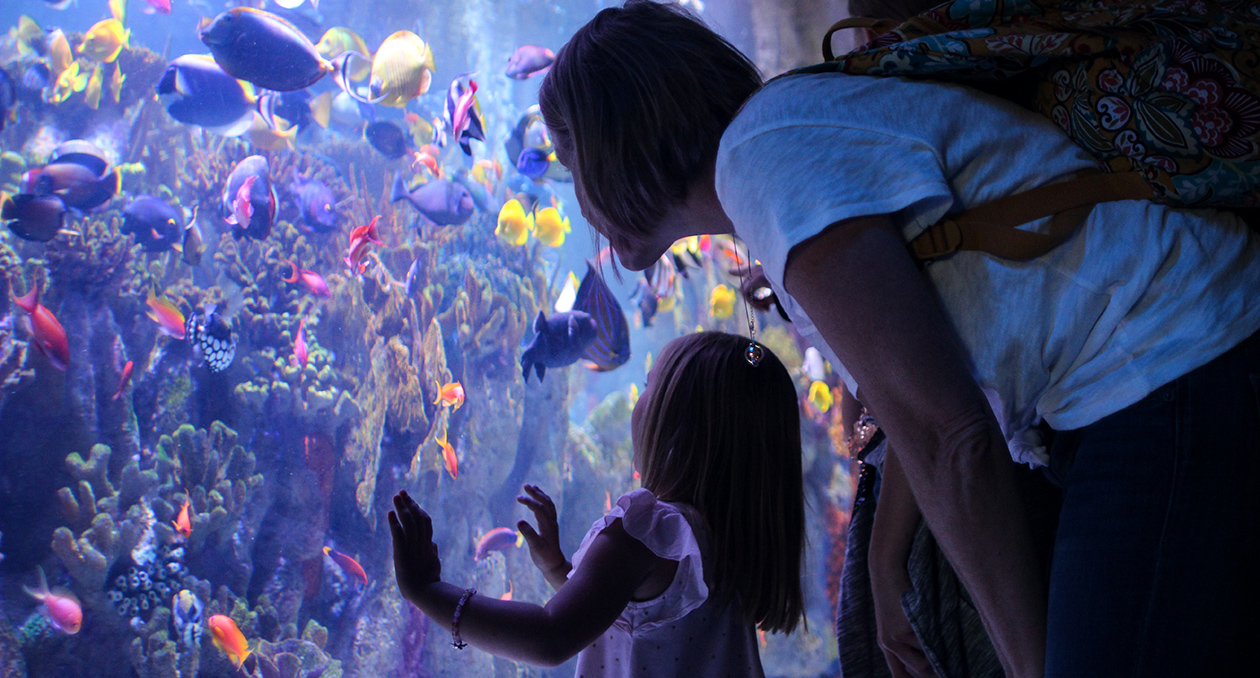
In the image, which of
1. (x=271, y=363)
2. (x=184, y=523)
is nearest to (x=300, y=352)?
(x=271, y=363)

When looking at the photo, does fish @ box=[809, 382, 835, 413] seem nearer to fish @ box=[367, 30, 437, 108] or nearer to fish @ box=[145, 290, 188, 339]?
fish @ box=[367, 30, 437, 108]

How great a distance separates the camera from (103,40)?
263 inches

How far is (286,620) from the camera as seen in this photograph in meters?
5.21

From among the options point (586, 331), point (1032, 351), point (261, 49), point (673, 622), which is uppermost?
point (261, 49)

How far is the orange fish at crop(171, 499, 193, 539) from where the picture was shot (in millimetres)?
4832

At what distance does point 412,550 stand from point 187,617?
460 cm

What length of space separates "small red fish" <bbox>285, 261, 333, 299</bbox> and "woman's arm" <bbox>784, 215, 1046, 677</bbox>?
5970 millimetres

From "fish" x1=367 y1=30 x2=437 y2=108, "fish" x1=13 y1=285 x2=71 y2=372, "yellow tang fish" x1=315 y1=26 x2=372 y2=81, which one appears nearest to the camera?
"fish" x1=13 y1=285 x2=71 y2=372

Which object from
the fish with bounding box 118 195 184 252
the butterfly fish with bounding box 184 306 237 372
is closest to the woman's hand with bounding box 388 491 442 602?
the butterfly fish with bounding box 184 306 237 372

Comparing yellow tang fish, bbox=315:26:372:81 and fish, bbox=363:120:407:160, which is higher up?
yellow tang fish, bbox=315:26:372:81

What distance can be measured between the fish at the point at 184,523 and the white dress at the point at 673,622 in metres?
4.47

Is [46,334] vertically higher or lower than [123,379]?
higher

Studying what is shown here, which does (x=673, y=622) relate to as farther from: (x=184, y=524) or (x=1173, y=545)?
(x=184, y=524)

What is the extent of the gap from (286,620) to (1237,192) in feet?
20.4
